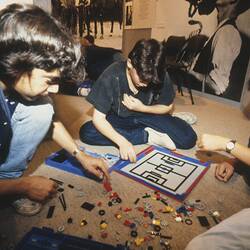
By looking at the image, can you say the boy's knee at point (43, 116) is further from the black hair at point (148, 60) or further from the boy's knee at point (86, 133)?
the boy's knee at point (86, 133)

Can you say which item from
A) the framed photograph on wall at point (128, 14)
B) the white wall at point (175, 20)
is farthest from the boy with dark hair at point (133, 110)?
the framed photograph on wall at point (128, 14)

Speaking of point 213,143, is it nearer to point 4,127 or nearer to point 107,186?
point 107,186

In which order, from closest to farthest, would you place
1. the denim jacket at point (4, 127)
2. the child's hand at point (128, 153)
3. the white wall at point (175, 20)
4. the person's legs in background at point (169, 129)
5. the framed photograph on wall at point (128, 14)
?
the denim jacket at point (4, 127), the child's hand at point (128, 153), the person's legs in background at point (169, 129), the white wall at point (175, 20), the framed photograph on wall at point (128, 14)

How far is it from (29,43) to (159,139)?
1.24 meters

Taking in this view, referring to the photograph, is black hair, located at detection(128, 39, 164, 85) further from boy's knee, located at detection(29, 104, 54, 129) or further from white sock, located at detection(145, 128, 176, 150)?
boy's knee, located at detection(29, 104, 54, 129)

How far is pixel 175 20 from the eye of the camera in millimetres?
3564

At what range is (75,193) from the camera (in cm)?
138

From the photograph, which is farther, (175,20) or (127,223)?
(175,20)

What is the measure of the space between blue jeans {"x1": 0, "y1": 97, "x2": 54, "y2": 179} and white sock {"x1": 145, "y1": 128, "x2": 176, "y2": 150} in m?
0.89

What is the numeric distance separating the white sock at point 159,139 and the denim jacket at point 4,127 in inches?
41.5

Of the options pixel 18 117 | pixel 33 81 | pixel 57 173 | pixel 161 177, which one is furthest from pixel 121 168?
pixel 33 81

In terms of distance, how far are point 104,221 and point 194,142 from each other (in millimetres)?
994

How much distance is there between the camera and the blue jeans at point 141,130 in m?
1.89

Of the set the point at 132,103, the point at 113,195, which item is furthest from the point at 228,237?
the point at 132,103
